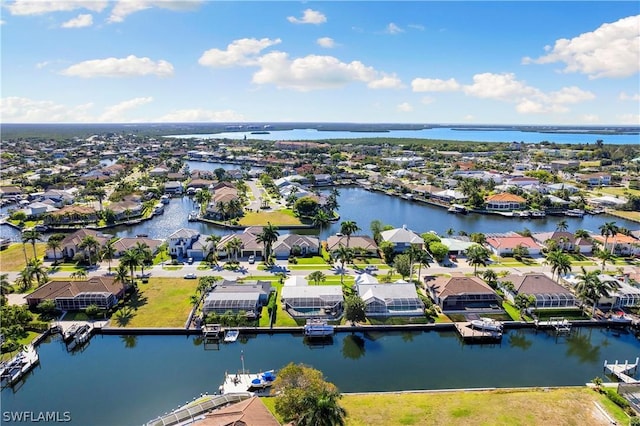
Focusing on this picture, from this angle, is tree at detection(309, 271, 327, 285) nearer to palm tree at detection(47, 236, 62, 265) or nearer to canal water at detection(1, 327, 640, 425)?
canal water at detection(1, 327, 640, 425)

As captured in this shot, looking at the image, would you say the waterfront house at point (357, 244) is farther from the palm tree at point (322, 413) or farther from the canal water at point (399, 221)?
the palm tree at point (322, 413)

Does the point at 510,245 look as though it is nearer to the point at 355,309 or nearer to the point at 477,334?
the point at 477,334

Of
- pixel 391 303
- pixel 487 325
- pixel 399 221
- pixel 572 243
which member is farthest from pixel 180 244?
pixel 572 243

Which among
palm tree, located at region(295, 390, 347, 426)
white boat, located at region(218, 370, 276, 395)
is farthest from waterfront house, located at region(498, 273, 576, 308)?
palm tree, located at region(295, 390, 347, 426)

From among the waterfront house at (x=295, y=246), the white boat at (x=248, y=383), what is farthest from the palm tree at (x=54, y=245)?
the white boat at (x=248, y=383)

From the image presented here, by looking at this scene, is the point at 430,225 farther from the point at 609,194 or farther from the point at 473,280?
the point at 609,194

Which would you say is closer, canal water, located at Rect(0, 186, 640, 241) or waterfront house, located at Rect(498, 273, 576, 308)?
waterfront house, located at Rect(498, 273, 576, 308)
